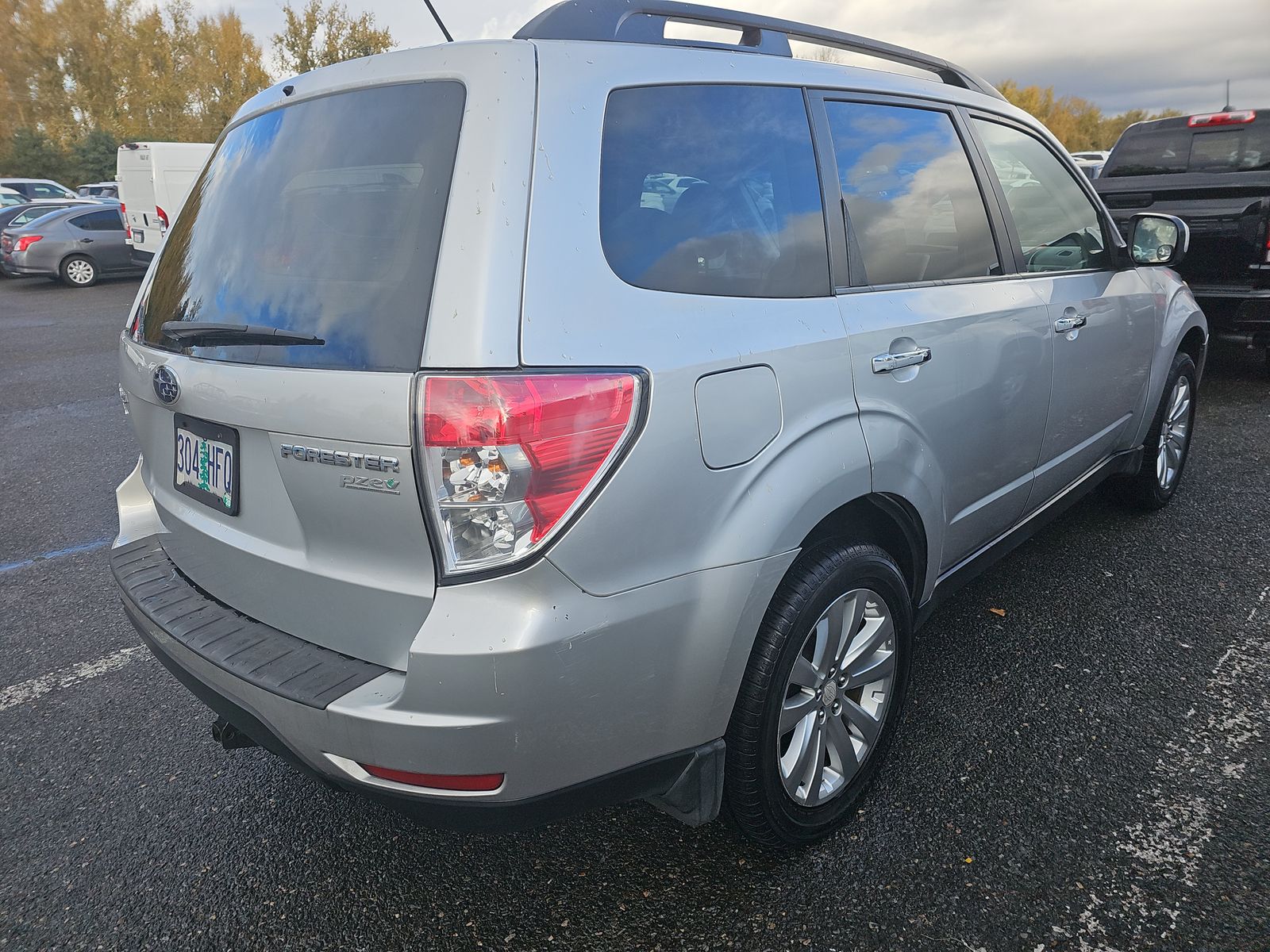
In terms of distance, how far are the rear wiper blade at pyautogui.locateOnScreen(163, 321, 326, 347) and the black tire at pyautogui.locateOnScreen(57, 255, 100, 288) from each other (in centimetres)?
1741

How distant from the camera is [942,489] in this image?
248cm

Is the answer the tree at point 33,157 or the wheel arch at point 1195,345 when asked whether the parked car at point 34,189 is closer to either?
the tree at point 33,157

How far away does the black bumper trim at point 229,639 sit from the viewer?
1718 millimetres

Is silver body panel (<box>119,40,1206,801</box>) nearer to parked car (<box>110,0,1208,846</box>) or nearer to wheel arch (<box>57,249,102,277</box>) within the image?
parked car (<box>110,0,1208,846</box>)

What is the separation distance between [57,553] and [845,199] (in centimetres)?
394

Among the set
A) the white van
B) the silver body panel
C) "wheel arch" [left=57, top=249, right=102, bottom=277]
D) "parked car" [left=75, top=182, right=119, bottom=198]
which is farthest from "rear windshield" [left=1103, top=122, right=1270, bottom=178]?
"parked car" [left=75, top=182, right=119, bottom=198]

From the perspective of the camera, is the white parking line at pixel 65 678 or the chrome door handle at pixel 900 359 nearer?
the chrome door handle at pixel 900 359

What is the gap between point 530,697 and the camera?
157 centimetres

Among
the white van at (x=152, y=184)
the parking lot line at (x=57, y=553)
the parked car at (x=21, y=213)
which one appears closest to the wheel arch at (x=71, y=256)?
the white van at (x=152, y=184)

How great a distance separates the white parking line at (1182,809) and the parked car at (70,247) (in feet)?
61.2

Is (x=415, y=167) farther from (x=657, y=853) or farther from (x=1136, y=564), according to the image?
(x=1136, y=564)

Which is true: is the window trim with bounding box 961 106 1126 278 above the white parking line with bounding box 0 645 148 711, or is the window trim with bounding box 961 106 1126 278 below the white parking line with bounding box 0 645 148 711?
above

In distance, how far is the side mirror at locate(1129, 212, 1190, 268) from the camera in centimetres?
361

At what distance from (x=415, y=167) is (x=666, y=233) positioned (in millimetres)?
505
